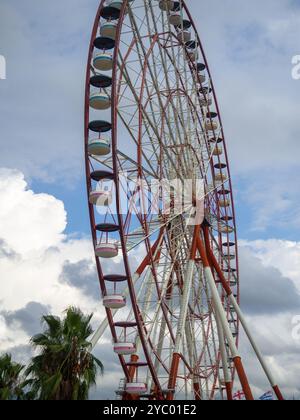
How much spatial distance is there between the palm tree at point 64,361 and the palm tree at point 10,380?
60 centimetres

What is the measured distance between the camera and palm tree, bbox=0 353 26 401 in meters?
18.9

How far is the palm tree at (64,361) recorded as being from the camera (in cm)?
1814

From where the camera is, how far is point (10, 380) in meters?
19.7

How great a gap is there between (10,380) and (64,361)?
7.49 feet

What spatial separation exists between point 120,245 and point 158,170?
22.6 ft

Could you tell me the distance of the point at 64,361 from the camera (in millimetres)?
18781

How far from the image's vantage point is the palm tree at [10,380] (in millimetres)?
18888

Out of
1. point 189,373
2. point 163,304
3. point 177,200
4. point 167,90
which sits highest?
point 167,90

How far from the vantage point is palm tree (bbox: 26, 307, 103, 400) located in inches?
714

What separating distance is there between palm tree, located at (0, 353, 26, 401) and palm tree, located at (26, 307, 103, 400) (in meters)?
0.60
